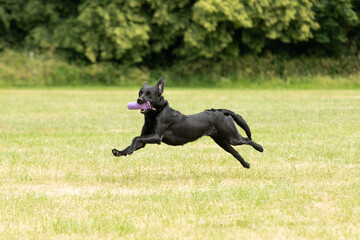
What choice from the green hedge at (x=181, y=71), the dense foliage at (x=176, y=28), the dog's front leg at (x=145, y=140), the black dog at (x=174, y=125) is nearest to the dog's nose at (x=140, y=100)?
the black dog at (x=174, y=125)

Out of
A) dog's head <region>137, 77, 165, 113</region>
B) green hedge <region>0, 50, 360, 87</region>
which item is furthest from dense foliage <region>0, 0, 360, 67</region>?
dog's head <region>137, 77, 165, 113</region>

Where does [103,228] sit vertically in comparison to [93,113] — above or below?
above

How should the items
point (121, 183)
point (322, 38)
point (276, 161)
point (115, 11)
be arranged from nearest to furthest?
1. point (121, 183)
2. point (276, 161)
3. point (115, 11)
4. point (322, 38)

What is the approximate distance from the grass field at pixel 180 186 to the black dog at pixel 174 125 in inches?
19.6

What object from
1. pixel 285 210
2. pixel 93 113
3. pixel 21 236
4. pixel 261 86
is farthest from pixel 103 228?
pixel 261 86

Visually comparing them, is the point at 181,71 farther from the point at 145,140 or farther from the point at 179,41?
the point at 145,140

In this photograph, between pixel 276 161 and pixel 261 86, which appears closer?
pixel 276 161

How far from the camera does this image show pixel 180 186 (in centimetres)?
651

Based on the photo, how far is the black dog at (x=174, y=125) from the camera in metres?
6.48

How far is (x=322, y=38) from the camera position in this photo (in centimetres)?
3531

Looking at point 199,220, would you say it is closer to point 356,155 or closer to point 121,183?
point 121,183

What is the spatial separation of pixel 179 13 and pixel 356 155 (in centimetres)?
2635

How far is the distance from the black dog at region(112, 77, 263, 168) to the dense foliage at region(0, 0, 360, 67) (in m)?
24.3

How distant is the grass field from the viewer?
474 cm
